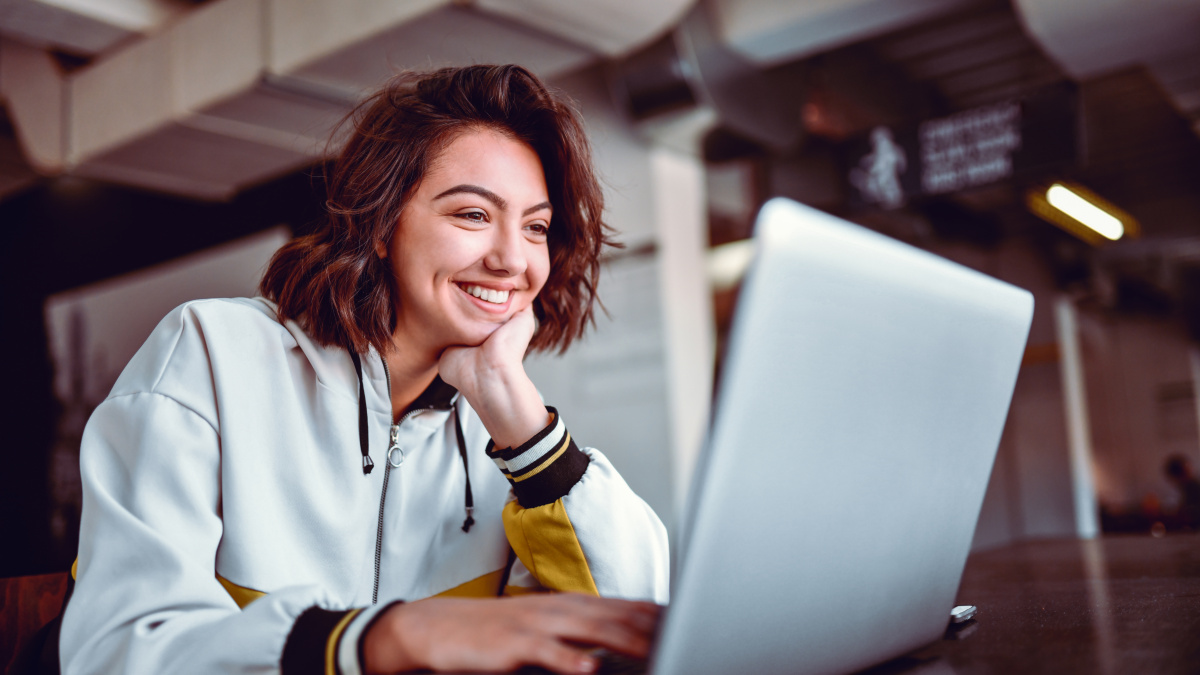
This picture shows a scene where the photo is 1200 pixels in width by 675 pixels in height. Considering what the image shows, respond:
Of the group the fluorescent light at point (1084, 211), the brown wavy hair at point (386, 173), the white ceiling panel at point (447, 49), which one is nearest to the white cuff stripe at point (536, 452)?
the brown wavy hair at point (386, 173)

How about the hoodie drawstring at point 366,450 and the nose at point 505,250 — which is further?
the nose at point 505,250

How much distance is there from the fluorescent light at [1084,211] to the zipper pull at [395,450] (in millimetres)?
6046

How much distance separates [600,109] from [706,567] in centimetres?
380

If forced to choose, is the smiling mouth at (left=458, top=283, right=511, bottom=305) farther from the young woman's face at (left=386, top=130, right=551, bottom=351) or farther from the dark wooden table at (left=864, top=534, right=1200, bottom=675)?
the dark wooden table at (left=864, top=534, right=1200, bottom=675)

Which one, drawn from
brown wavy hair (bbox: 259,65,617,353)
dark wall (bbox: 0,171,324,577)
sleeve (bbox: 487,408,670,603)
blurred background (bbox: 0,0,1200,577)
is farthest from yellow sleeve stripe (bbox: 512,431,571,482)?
dark wall (bbox: 0,171,324,577)

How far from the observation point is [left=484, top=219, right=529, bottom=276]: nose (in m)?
1.14

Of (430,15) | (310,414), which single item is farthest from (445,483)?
(430,15)

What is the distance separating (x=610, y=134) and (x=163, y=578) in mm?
3523

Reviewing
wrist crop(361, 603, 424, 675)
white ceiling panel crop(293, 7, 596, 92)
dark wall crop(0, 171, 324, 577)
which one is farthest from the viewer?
dark wall crop(0, 171, 324, 577)

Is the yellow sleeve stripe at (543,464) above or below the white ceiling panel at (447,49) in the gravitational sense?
below

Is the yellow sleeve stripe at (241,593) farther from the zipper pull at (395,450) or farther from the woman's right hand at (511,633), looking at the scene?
the woman's right hand at (511,633)

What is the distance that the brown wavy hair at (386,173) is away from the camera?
1.07 metres

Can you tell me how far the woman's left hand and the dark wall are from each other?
3454 millimetres

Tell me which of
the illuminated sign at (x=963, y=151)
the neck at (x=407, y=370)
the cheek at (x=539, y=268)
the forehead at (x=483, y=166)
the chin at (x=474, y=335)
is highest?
the illuminated sign at (x=963, y=151)
